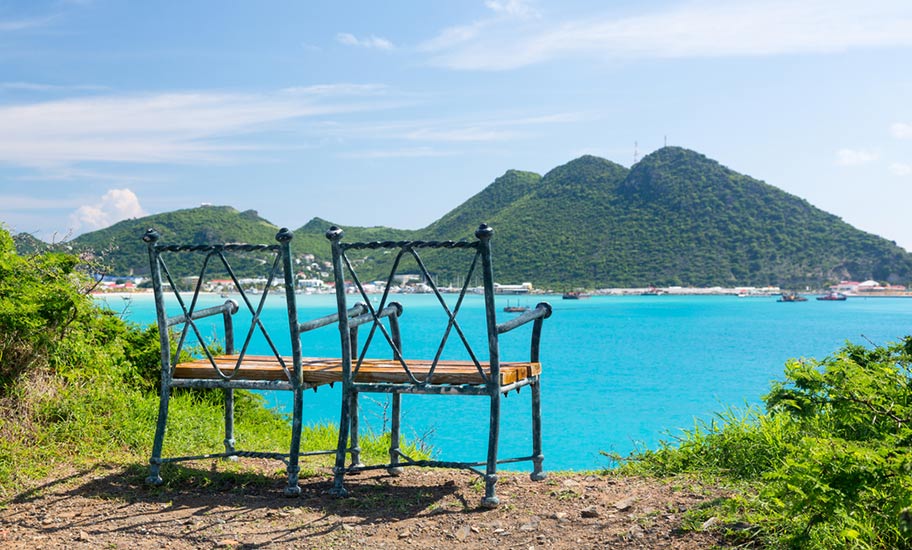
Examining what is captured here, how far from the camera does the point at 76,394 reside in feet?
18.9

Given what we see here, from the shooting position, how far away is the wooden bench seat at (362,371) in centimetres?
443

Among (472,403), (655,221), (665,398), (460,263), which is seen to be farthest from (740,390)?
(655,221)

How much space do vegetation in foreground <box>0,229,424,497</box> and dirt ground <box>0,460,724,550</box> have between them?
0.38 meters

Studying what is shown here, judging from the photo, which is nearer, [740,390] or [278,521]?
[278,521]

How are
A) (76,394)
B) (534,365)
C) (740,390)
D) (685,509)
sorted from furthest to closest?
(740,390) < (76,394) < (534,365) < (685,509)

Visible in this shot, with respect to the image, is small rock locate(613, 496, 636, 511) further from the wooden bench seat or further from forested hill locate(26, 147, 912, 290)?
forested hill locate(26, 147, 912, 290)

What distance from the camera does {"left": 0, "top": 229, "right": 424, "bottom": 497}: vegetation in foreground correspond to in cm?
523

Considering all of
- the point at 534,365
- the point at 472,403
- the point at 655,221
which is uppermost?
the point at 655,221

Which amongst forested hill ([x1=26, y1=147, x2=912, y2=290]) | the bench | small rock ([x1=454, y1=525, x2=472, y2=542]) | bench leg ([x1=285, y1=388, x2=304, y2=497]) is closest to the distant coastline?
forested hill ([x1=26, y1=147, x2=912, y2=290])

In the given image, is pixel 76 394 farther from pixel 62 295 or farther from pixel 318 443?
pixel 318 443

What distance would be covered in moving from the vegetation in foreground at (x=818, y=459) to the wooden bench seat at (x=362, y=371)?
122 cm

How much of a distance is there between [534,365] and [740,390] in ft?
151

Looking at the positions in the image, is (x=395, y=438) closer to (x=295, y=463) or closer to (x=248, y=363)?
(x=295, y=463)

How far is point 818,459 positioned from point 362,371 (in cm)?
257
